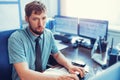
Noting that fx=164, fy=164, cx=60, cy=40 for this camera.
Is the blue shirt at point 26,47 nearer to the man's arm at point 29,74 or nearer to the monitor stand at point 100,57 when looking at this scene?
the man's arm at point 29,74

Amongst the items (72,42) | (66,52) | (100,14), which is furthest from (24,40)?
(100,14)

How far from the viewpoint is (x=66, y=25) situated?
2191mm

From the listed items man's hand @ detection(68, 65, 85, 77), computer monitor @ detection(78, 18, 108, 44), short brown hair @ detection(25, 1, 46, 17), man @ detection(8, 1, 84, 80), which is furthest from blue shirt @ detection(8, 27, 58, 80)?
computer monitor @ detection(78, 18, 108, 44)

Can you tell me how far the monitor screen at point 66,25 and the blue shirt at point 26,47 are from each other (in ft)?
1.95

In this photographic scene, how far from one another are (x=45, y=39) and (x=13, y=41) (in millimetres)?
325

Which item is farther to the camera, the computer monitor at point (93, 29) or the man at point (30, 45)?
the computer monitor at point (93, 29)

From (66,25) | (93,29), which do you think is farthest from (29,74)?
(66,25)

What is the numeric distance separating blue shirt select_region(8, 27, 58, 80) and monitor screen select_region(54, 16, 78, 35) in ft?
1.95

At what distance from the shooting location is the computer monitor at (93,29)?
5.75 feet

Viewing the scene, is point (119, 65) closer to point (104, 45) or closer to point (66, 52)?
point (104, 45)

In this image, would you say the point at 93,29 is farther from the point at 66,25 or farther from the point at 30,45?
the point at 30,45

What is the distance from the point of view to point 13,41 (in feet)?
4.27

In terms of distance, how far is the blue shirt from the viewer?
4.17ft

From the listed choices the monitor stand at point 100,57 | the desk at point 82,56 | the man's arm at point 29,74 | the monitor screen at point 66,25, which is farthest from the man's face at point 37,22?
the monitor screen at point 66,25
